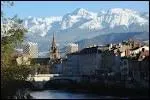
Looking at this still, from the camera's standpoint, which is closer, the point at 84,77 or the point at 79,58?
the point at 84,77

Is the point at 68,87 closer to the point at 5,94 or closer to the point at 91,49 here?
the point at 91,49

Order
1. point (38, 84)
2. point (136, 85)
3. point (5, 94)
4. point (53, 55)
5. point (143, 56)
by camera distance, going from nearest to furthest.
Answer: point (5, 94) < point (136, 85) < point (143, 56) < point (38, 84) < point (53, 55)

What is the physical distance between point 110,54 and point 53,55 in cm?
5278

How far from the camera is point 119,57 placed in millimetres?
111625

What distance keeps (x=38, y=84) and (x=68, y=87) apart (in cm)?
646

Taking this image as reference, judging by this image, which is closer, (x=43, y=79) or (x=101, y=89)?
(x=101, y=89)

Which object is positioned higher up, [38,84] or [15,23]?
[15,23]

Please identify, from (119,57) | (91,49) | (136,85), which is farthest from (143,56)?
(91,49)

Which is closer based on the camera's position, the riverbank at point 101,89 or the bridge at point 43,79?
the riverbank at point 101,89

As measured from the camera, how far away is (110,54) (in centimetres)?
11938

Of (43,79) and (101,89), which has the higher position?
(43,79)

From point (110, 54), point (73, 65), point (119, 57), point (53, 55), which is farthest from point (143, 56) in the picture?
point (53, 55)

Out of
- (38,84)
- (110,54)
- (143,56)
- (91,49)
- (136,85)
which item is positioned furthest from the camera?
(91,49)

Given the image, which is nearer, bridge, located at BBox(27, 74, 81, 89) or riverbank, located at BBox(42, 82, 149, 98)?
riverbank, located at BBox(42, 82, 149, 98)
